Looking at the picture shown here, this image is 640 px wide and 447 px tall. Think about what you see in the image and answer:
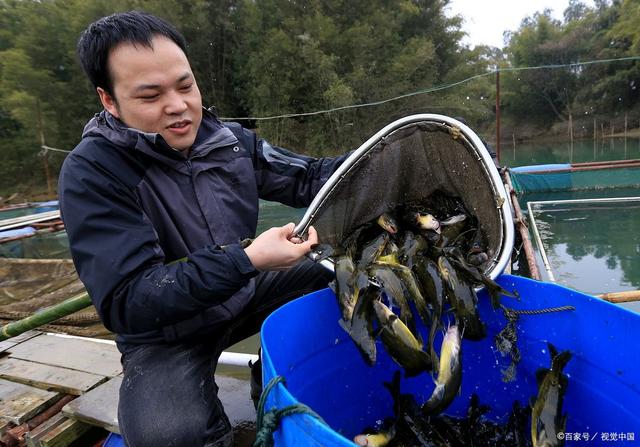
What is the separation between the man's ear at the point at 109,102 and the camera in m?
1.76

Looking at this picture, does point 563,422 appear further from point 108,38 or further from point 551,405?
point 108,38

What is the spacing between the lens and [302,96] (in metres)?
24.9

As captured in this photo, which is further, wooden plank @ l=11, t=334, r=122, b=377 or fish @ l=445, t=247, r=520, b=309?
wooden plank @ l=11, t=334, r=122, b=377

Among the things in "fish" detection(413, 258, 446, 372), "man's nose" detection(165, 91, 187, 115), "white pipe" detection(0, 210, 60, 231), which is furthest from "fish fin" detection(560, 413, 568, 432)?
"white pipe" detection(0, 210, 60, 231)

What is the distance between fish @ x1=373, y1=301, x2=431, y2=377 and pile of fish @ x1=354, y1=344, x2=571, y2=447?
0.77ft

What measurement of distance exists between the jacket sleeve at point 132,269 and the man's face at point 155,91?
1.18ft

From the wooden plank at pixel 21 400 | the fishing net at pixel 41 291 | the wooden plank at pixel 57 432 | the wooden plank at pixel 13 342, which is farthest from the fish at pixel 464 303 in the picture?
the fishing net at pixel 41 291

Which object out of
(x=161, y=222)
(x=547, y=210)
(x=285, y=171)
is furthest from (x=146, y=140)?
(x=547, y=210)

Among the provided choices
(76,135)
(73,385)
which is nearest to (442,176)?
(73,385)

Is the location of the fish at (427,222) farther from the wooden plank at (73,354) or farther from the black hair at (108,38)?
the wooden plank at (73,354)

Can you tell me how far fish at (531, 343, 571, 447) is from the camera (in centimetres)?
159

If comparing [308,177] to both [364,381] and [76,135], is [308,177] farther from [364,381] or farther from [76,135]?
[76,135]

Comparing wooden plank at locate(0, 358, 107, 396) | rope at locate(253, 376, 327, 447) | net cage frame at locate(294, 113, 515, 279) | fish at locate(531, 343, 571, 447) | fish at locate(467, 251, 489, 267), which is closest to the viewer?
rope at locate(253, 376, 327, 447)

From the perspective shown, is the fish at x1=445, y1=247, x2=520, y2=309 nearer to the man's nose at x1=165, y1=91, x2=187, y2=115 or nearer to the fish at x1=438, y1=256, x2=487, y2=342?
the fish at x1=438, y1=256, x2=487, y2=342
